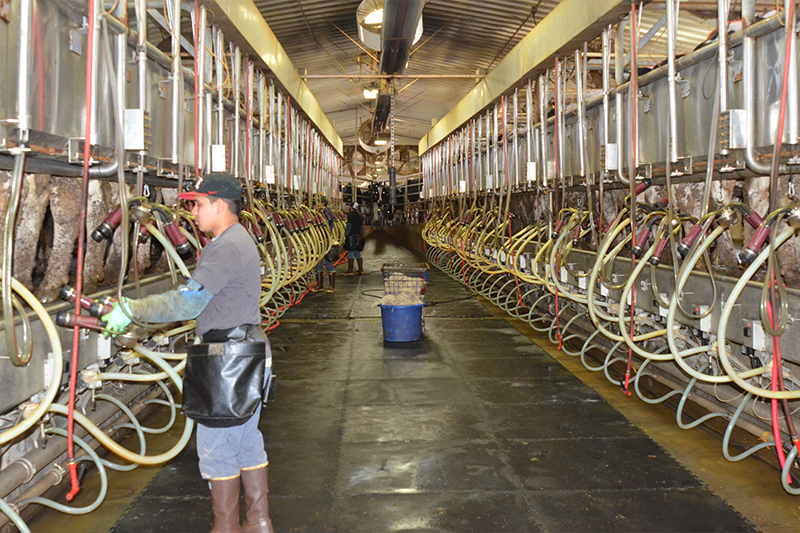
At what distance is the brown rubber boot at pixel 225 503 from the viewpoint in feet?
9.06

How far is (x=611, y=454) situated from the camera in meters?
3.85

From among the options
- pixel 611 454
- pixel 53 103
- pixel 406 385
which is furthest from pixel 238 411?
pixel 406 385

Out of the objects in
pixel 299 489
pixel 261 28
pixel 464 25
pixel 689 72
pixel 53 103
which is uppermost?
pixel 464 25

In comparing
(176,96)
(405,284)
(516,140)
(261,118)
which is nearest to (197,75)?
(176,96)

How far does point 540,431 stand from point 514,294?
606 centimetres

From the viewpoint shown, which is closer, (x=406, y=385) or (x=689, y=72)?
(x=689, y=72)

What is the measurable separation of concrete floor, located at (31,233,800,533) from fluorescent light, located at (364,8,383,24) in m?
3.94

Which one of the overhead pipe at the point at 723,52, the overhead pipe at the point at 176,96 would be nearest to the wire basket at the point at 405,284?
the overhead pipe at the point at 176,96

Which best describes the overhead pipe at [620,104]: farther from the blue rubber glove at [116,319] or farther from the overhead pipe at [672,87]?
the blue rubber glove at [116,319]

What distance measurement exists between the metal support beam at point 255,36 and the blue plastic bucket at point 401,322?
2.85 meters

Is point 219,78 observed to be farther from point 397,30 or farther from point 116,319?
point 116,319

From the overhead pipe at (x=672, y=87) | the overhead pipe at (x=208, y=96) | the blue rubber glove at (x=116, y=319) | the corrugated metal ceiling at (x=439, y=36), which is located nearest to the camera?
the blue rubber glove at (x=116, y=319)

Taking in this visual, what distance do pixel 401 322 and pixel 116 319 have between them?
471cm

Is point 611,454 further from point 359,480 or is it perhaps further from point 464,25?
point 464,25
